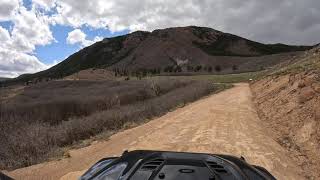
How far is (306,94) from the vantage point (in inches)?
703

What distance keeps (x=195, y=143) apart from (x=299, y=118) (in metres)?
4.01

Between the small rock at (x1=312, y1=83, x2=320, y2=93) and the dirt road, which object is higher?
the small rock at (x1=312, y1=83, x2=320, y2=93)

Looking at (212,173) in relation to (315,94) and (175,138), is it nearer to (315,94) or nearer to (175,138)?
(175,138)

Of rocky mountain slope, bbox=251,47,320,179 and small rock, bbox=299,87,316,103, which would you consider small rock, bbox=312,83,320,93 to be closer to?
rocky mountain slope, bbox=251,47,320,179

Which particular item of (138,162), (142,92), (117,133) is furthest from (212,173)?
(142,92)

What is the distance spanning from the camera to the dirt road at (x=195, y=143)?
1248 centimetres

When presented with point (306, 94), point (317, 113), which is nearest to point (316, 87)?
point (306, 94)

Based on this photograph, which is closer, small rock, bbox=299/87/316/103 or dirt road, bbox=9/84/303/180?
dirt road, bbox=9/84/303/180

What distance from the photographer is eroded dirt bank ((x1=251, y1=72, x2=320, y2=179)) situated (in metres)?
12.9

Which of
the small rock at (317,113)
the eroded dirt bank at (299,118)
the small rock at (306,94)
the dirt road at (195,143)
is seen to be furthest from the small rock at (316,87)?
the dirt road at (195,143)

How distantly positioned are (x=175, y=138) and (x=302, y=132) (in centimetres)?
375

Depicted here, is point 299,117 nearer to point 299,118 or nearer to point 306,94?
point 299,118

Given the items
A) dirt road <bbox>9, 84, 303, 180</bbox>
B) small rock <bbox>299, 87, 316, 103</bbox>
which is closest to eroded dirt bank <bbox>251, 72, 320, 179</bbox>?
small rock <bbox>299, 87, 316, 103</bbox>

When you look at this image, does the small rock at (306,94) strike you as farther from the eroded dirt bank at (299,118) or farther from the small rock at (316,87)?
the small rock at (316,87)
